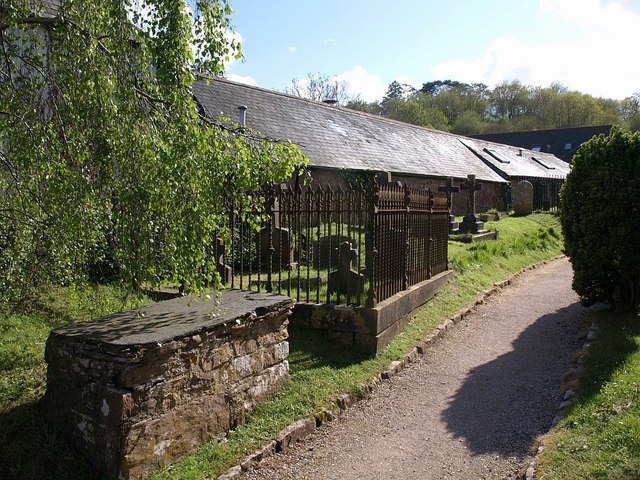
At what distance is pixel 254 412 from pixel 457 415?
7.00 feet

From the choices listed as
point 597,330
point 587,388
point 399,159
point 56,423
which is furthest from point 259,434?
point 399,159

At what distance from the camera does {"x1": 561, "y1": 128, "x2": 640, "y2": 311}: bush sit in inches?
292

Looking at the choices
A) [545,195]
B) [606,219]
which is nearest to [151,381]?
[606,219]

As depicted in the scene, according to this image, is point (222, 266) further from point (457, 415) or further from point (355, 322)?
point (457, 415)

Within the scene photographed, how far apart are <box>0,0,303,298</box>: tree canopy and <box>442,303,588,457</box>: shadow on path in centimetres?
303

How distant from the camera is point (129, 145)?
167 inches

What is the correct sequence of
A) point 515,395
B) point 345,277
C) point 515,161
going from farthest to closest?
point 515,161 < point 345,277 < point 515,395

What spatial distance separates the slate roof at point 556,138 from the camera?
164 ft

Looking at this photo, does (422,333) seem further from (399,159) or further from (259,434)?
(399,159)

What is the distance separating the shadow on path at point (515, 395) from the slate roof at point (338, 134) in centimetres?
832

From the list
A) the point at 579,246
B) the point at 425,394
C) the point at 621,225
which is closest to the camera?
the point at 425,394

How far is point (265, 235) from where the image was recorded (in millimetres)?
10336

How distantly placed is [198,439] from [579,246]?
6.33 meters

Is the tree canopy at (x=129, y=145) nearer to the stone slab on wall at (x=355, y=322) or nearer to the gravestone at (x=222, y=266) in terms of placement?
the stone slab on wall at (x=355, y=322)
